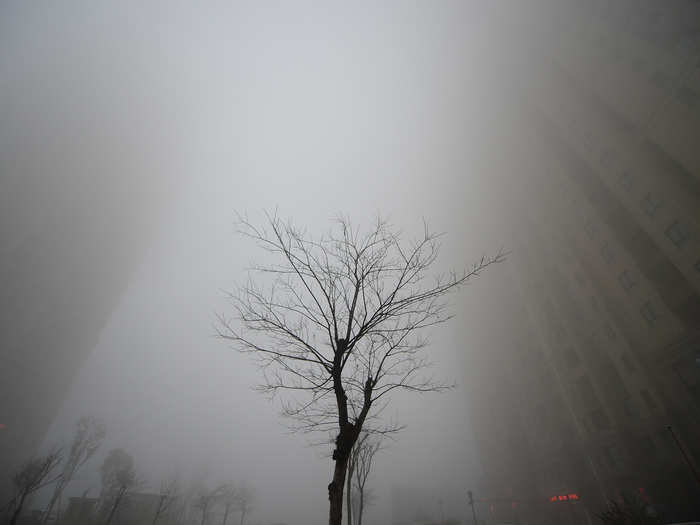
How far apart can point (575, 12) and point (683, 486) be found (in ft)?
197

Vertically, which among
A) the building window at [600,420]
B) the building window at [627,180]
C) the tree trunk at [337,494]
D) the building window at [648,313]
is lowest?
the tree trunk at [337,494]

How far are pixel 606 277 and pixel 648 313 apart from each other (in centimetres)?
589

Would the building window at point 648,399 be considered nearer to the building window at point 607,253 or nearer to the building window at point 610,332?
the building window at point 610,332

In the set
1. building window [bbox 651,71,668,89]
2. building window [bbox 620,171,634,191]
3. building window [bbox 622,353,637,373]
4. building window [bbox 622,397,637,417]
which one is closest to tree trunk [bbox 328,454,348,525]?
building window [bbox 622,353,637,373]

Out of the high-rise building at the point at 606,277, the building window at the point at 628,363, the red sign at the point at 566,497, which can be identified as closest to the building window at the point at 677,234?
the high-rise building at the point at 606,277

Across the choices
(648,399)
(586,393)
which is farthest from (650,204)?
(586,393)

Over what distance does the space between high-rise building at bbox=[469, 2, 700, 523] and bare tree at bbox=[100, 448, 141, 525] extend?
5893 cm

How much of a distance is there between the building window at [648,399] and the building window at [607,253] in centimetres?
1349

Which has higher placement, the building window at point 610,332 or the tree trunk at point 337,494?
the building window at point 610,332

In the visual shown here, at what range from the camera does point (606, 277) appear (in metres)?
30.8

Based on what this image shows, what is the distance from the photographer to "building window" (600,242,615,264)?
3072 centimetres

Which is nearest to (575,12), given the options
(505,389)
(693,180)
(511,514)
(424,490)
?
(693,180)

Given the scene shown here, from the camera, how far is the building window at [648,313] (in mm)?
25398

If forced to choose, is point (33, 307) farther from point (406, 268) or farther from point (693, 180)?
point (693, 180)
